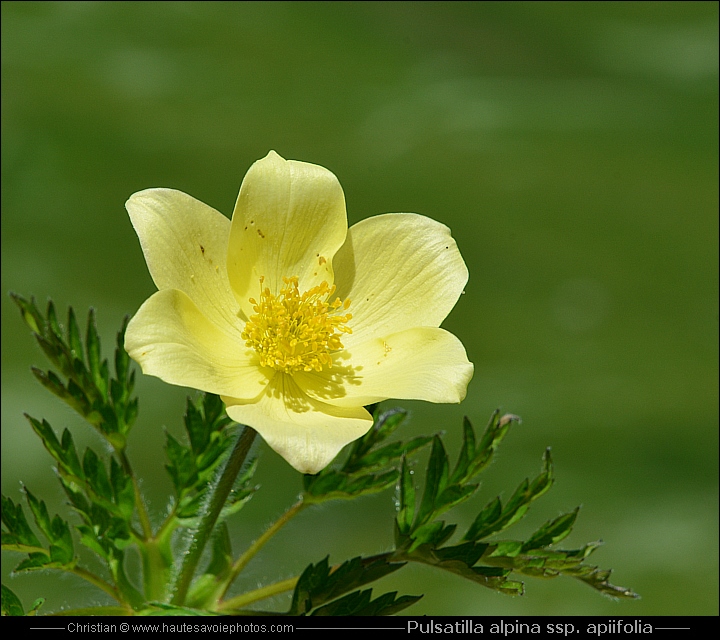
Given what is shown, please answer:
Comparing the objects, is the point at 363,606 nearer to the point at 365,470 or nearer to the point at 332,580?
the point at 332,580

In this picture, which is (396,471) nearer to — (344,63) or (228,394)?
(228,394)

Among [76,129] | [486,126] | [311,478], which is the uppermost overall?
[486,126]

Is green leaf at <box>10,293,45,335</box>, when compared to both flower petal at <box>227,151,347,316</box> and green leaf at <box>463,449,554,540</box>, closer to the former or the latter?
flower petal at <box>227,151,347,316</box>

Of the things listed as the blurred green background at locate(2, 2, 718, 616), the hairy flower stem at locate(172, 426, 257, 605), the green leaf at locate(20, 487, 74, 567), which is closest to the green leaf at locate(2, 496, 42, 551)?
the green leaf at locate(20, 487, 74, 567)

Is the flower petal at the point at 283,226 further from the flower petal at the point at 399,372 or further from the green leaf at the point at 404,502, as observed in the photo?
the green leaf at the point at 404,502

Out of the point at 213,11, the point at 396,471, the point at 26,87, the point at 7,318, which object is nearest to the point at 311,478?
the point at 396,471

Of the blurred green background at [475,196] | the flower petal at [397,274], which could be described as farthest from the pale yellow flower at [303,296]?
the blurred green background at [475,196]
